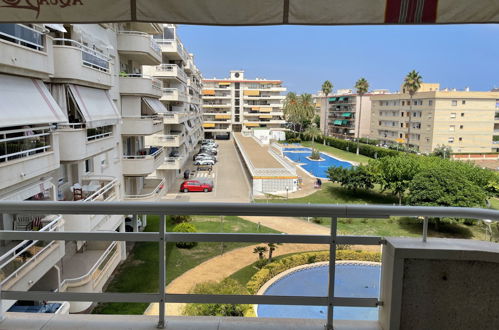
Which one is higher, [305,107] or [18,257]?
[305,107]

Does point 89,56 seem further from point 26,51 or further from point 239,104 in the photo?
point 239,104

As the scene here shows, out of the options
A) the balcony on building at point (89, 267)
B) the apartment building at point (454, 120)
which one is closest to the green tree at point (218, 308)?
the balcony on building at point (89, 267)

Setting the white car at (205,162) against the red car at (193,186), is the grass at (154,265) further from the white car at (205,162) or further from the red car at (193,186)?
the white car at (205,162)

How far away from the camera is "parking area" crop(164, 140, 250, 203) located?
28400 millimetres

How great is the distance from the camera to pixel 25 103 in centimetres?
876

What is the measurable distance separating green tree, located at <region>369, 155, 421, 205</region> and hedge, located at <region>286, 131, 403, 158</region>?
19115mm

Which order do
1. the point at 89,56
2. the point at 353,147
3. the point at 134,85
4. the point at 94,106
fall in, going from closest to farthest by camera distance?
the point at 89,56, the point at 94,106, the point at 134,85, the point at 353,147

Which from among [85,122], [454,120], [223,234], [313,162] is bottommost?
[313,162]

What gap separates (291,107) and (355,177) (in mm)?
52600

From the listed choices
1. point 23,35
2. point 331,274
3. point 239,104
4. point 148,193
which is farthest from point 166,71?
point 239,104

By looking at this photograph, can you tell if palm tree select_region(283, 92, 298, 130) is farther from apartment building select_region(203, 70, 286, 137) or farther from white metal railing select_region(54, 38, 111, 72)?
white metal railing select_region(54, 38, 111, 72)

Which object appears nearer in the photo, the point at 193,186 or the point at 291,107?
the point at 193,186

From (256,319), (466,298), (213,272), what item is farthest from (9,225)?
(466,298)

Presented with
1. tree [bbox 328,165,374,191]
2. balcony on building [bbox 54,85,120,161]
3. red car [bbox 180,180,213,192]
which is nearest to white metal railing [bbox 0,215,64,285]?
balcony on building [bbox 54,85,120,161]
